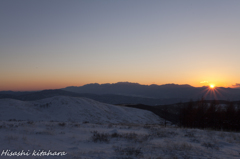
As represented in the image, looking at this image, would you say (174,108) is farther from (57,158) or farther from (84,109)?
(57,158)

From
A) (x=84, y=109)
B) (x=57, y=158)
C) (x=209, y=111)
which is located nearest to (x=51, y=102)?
(x=84, y=109)

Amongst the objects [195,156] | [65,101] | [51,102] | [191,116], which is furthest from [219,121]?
[51,102]

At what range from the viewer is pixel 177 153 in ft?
27.0

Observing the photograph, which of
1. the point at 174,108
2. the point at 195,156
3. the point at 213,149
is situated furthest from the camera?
the point at 174,108

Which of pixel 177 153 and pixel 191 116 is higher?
pixel 177 153

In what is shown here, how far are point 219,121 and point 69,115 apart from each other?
3712cm

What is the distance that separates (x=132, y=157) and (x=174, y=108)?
85.5 m

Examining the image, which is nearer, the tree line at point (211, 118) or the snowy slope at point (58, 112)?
the tree line at point (211, 118)

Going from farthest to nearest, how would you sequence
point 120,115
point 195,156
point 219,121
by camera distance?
point 120,115 < point 219,121 < point 195,156

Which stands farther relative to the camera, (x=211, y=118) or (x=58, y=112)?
(x=58, y=112)

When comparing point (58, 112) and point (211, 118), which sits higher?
point (58, 112)

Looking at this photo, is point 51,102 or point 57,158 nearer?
point 57,158

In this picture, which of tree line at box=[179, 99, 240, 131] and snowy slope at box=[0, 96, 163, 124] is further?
snowy slope at box=[0, 96, 163, 124]

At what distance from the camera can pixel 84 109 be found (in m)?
49.3
